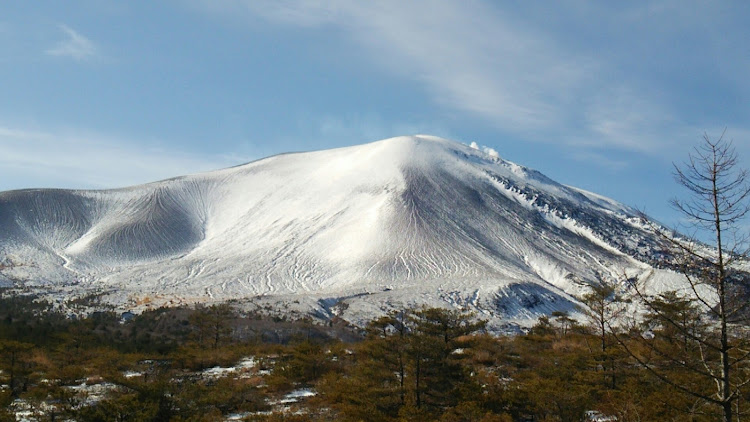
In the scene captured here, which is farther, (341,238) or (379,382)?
(341,238)

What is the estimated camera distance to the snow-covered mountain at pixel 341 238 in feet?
196

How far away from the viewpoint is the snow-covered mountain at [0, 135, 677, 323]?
196 ft

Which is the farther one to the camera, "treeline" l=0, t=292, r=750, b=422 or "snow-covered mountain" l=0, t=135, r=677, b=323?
"snow-covered mountain" l=0, t=135, r=677, b=323

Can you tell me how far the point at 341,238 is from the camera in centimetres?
8006

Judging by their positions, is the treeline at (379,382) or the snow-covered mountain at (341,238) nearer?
the treeline at (379,382)

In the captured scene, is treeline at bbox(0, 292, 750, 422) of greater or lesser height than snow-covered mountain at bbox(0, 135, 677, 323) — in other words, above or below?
below

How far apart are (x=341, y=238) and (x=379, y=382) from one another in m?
62.4

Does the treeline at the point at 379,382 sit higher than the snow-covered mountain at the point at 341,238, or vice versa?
the snow-covered mountain at the point at 341,238

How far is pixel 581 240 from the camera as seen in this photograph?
9031cm

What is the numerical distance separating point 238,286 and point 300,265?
11.1 meters

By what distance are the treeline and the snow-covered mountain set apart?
23896 mm

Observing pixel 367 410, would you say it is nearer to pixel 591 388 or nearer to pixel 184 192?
pixel 591 388

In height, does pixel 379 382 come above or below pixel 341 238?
below

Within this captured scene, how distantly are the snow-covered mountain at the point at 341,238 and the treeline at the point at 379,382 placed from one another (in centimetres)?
2390
